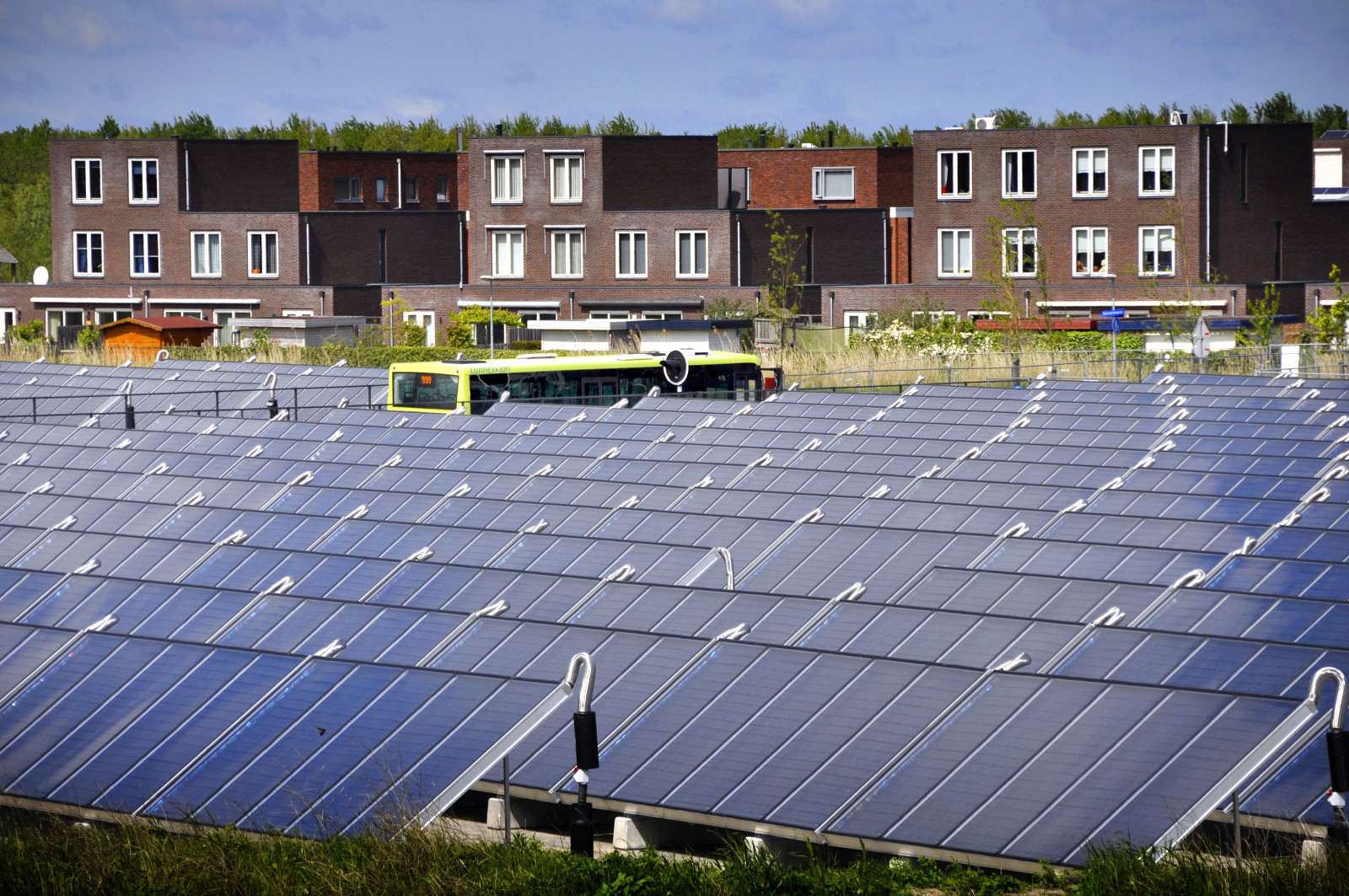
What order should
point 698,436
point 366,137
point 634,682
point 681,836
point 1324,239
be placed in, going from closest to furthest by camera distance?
point 681,836 < point 634,682 < point 698,436 < point 1324,239 < point 366,137

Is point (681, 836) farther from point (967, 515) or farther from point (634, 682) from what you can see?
point (967, 515)

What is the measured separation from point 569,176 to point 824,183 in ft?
56.4

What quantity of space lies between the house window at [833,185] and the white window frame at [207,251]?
32437 millimetres

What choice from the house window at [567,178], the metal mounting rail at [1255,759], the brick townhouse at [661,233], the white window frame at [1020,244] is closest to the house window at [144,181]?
the brick townhouse at [661,233]

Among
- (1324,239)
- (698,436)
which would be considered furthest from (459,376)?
(1324,239)

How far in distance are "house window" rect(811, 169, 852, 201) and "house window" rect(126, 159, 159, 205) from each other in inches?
1400

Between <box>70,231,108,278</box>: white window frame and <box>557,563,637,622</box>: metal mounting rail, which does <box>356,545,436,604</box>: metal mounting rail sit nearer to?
<box>557,563,637,622</box>: metal mounting rail

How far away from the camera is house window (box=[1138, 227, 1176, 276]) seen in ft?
227

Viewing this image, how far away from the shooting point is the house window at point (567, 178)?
74000 millimetres

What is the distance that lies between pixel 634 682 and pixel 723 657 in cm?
66

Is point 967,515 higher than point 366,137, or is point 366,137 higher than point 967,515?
point 366,137

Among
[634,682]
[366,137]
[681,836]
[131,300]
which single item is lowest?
[681,836]

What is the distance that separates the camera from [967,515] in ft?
61.9

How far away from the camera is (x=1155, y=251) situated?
6944cm
